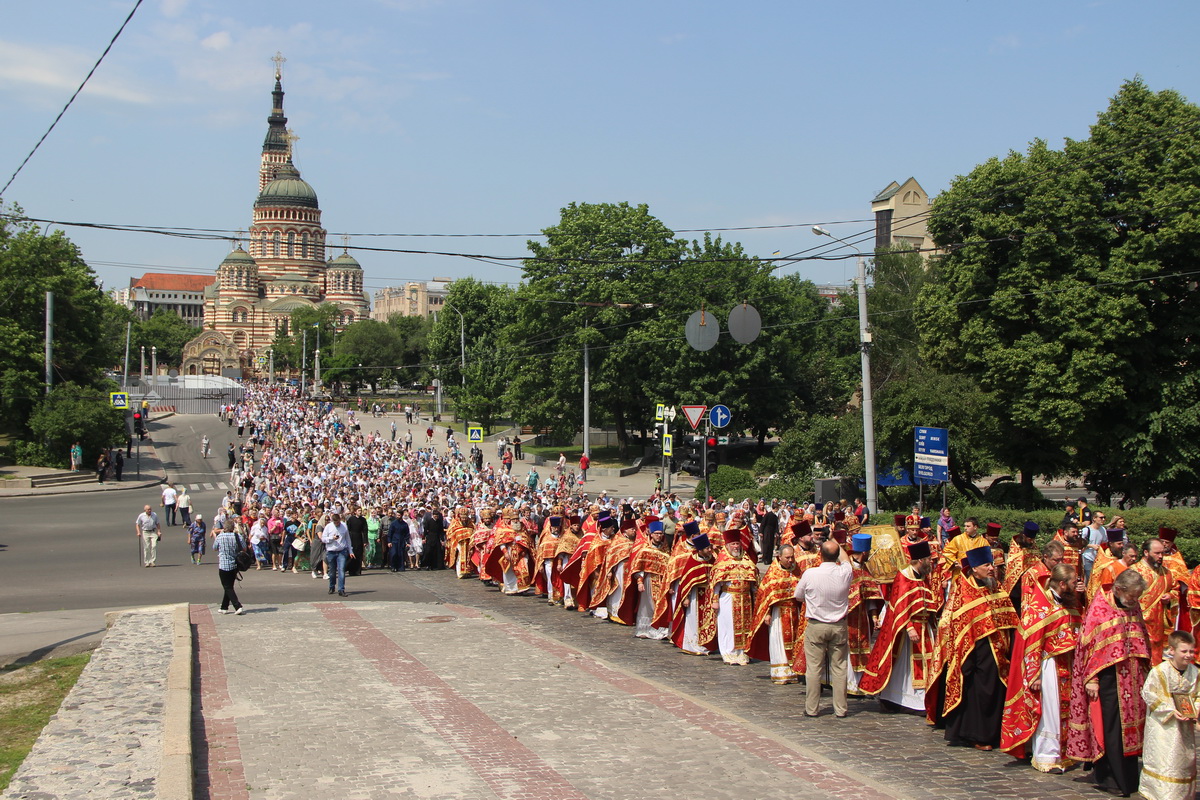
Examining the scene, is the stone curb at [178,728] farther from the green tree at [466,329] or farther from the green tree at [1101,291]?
the green tree at [466,329]

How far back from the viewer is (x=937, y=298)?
93.4 ft

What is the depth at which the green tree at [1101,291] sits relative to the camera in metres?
24.6

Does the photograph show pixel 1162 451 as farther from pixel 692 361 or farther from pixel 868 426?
pixel 692 361

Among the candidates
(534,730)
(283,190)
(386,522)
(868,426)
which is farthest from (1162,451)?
(283,190)

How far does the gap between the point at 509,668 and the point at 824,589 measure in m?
3.71

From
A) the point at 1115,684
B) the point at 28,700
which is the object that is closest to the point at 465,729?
the point at 28,700

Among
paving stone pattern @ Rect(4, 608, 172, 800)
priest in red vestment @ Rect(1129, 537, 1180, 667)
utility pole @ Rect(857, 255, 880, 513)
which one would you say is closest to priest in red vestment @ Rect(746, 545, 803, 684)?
priest in red vestment @ Rect(1129, 537, 1180, 667)

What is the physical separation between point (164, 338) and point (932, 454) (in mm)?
154191

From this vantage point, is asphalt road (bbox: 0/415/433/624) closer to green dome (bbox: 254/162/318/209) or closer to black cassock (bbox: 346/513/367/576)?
Result: black cassock (bbox: 346/513/367/576)

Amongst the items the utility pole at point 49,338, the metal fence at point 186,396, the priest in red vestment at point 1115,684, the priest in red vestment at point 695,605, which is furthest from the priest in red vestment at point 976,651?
the metal fence at point 186,396

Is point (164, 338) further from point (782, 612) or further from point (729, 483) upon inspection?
point (782, 612)

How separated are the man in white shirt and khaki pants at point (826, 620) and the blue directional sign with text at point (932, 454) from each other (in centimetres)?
1074

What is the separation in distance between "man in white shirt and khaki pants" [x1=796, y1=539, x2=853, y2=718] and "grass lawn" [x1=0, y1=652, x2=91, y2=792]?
20.4 ft

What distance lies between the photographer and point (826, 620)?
31.4ft
